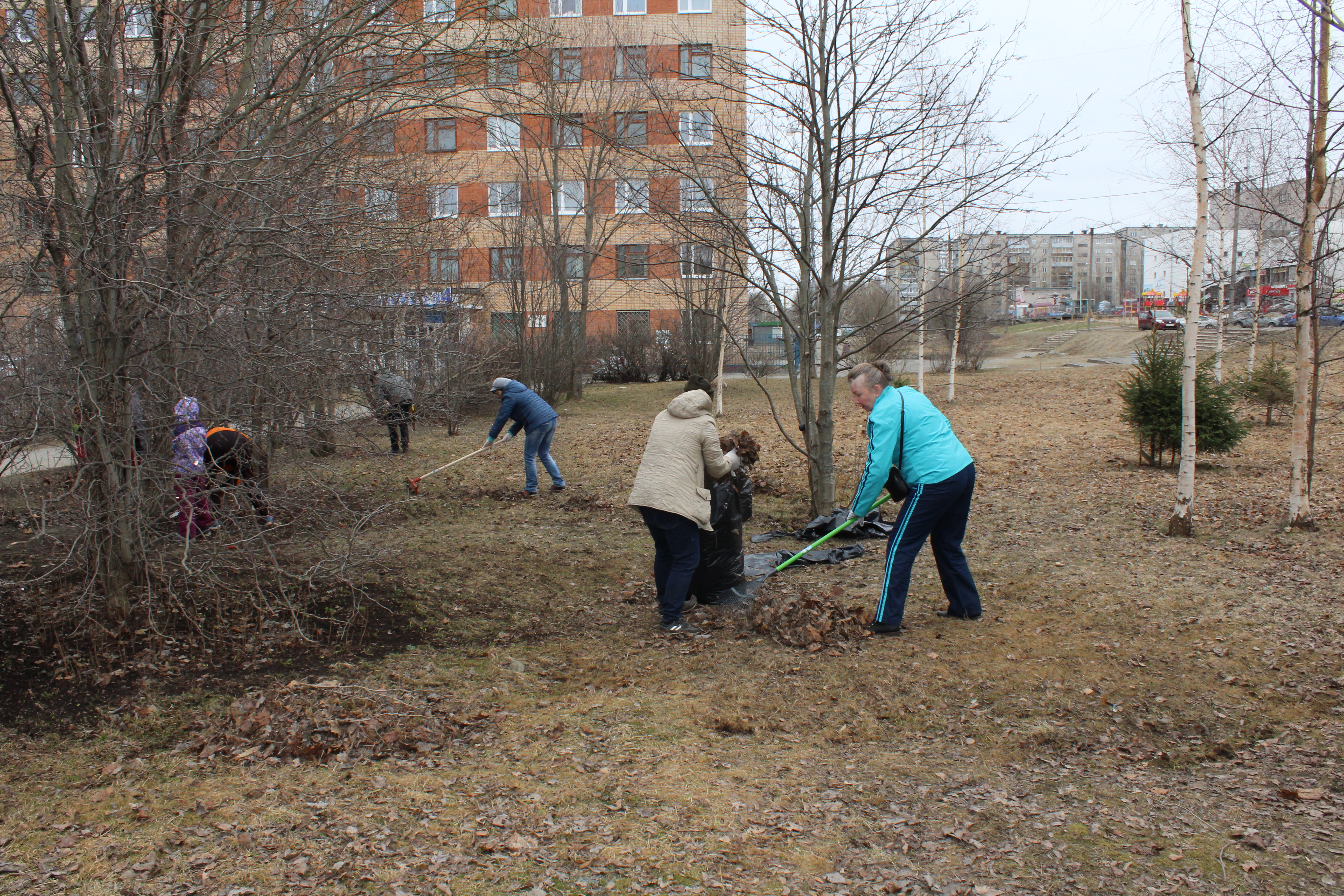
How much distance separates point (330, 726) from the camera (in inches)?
143

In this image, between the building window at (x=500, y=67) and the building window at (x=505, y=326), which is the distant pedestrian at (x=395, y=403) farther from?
the building window at (x=505, y=326)

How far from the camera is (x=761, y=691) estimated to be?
428 centimetres

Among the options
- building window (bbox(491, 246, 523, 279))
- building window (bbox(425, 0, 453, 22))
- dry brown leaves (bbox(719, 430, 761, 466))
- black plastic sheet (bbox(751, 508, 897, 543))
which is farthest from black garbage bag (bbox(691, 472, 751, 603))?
building window (bbox(491, 246, 523, 279))

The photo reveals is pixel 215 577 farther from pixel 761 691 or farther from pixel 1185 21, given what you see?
pixel 1185 21

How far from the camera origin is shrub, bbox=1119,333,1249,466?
989 cm

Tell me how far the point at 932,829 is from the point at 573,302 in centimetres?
2084

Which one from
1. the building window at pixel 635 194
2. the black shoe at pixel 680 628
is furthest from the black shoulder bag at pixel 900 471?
the building window at pixel 635 194

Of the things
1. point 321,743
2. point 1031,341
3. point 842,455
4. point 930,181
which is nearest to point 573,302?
point 842,455

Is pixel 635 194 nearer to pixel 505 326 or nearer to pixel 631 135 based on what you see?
pixel 631 135

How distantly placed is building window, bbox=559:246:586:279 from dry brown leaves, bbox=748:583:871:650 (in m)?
11.7

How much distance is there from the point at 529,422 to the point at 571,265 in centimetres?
1547

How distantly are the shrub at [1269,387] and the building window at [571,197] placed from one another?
13795mm

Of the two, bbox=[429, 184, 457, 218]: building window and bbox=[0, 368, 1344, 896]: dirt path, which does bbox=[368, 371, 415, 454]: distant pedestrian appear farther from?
bbox=[429, 184, 457, 218]: building window

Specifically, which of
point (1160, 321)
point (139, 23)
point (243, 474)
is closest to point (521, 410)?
point (243, 474)
